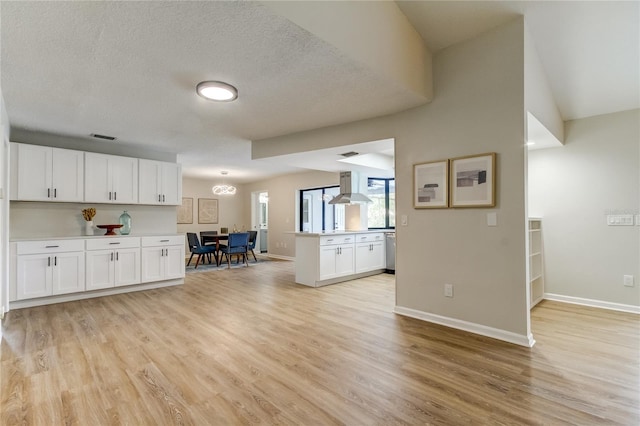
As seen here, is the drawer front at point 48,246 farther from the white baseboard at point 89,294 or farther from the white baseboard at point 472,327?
the white baseboard at point 472,327

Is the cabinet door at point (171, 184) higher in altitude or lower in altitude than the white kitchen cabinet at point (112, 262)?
higher

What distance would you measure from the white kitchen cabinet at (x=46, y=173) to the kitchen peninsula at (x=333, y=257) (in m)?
3.34

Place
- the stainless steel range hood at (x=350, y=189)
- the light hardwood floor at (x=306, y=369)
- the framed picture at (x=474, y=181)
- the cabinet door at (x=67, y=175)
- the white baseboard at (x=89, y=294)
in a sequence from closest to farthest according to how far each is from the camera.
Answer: the light hardwood floor at (x=306, y=369) → the framed picture at (x=474, y=181) → the white baseboard at (x=89, y=294) → the cabinet door at (x=67, y=175) → the stainless steel range hood at (x=350, y=189)

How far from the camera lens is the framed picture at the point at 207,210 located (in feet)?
30.3

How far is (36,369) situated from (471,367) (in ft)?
10.4

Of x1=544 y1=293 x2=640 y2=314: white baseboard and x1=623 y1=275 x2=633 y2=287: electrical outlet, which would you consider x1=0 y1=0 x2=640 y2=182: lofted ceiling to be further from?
x1=544 y1=293 x2=640 y2=314: white baseboard

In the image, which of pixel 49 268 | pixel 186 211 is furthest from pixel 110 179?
pixel 186 211

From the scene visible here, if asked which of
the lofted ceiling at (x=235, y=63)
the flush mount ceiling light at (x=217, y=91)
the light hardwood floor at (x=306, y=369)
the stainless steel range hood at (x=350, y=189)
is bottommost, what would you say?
the light hardwood floor at (x=306, y=369)

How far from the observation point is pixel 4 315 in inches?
135

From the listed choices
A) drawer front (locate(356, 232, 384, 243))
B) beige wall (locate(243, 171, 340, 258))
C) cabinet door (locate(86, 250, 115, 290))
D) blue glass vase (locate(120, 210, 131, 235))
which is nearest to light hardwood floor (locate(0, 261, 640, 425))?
cabinet door (locate(86, 250, 115, 290))

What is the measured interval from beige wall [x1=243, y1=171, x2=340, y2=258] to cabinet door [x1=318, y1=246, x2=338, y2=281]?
9.58 feet

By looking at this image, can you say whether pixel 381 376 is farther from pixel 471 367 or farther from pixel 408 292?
pixel 408 292

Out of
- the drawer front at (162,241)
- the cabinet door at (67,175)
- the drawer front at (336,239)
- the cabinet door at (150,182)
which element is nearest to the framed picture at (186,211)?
the cabinet door at (150,182)

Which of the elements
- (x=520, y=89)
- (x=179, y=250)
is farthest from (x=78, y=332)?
(x=520, y=89)
